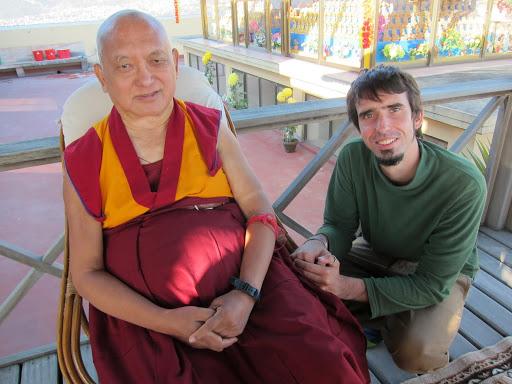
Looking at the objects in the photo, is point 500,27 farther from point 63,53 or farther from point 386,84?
point 63,53

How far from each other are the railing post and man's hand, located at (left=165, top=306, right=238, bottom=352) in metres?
2.12

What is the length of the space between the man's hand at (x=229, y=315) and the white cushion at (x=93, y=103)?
0.60 m

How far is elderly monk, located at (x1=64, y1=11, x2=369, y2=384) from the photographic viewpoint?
105 cm

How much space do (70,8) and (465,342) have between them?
1252 inches

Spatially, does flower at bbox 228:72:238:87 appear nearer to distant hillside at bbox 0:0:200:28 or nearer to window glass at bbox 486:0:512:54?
window glass at bbox 486:0:512:54

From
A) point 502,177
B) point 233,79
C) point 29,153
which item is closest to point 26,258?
point 29,153

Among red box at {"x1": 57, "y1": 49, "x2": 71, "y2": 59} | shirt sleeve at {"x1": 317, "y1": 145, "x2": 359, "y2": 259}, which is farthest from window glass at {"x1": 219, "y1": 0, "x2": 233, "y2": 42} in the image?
shirt sleeve at {"x1": 317, "y1": 145, "x2": 359, "y2": 259}

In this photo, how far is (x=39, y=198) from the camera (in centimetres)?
818

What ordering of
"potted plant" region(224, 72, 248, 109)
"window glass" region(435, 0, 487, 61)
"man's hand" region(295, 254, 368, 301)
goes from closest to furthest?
"man's hand" region(295, 254, 368, 301)
"window glass" region(435, 0, 487, 61)
"potted plant" region(224, 72, 248, 109)

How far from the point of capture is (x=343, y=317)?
4.03 feet

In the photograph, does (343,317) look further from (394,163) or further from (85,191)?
(85,191)

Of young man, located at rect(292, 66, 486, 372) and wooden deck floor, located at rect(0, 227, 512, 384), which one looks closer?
young man, located at rect(292, 66, 486, 372)

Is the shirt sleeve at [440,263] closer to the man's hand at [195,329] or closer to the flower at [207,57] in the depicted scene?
the man's hand at [195,329]

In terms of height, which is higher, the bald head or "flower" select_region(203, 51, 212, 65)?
the bald head
